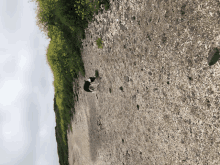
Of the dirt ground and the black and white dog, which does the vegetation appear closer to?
the dirt ground

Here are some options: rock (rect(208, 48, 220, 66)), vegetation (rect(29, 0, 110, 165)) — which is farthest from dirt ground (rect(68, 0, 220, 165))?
vegetation (rect(29, 0, 110, 165))

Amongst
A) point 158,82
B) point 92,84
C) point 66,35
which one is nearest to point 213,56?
point 158,82

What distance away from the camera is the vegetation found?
17.5ft

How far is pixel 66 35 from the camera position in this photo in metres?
6.62

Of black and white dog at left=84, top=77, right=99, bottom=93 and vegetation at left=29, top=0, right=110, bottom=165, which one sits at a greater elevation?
vegetation at left=29, top=0, right=110, bottom=165

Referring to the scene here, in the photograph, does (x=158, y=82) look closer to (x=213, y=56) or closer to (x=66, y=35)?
(x=213, y=56)

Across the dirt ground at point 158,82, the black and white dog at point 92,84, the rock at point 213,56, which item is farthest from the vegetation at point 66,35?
the rock at point 213,56

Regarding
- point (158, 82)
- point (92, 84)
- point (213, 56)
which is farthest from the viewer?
point (92, 84)

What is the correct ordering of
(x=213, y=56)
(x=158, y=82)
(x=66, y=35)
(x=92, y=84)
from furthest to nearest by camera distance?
1. (x=66, y=35)
2. (x=92, y=84)
3. (x=158, y=82)
4. (x=213, y=56)

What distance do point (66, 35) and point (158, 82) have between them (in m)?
4.91

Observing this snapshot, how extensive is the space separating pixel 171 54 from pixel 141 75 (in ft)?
2.88

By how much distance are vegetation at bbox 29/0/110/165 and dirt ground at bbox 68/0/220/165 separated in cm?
59

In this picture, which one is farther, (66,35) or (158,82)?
(66,35)

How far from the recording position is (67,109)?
8.33 m
